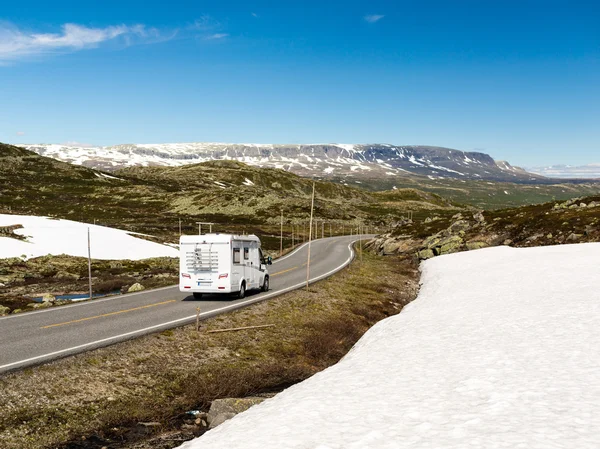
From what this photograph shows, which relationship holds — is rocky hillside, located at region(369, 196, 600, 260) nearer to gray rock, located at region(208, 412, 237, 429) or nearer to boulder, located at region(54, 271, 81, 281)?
boulder, located at region(54, 271, 81, 281)

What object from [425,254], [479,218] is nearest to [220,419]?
[425,254]

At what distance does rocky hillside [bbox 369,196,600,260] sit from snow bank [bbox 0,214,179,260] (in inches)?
1416

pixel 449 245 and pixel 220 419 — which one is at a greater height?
pixel 449 245

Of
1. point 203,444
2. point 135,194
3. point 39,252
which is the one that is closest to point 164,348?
point 203,444

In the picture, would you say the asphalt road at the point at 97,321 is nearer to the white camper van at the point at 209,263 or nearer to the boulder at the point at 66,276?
the white camper van at the point at 209,263

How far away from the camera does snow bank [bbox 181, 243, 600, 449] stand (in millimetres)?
9883

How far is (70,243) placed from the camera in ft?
204

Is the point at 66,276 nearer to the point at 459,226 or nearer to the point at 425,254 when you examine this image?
the point at 425,254

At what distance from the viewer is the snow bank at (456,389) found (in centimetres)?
988

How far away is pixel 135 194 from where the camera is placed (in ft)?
621

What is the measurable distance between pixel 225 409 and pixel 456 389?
6923mm

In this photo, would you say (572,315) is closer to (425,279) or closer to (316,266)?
(425,279)

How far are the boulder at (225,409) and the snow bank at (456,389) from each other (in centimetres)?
66

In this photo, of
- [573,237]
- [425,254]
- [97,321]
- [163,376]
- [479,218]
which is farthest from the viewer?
[479,218]
